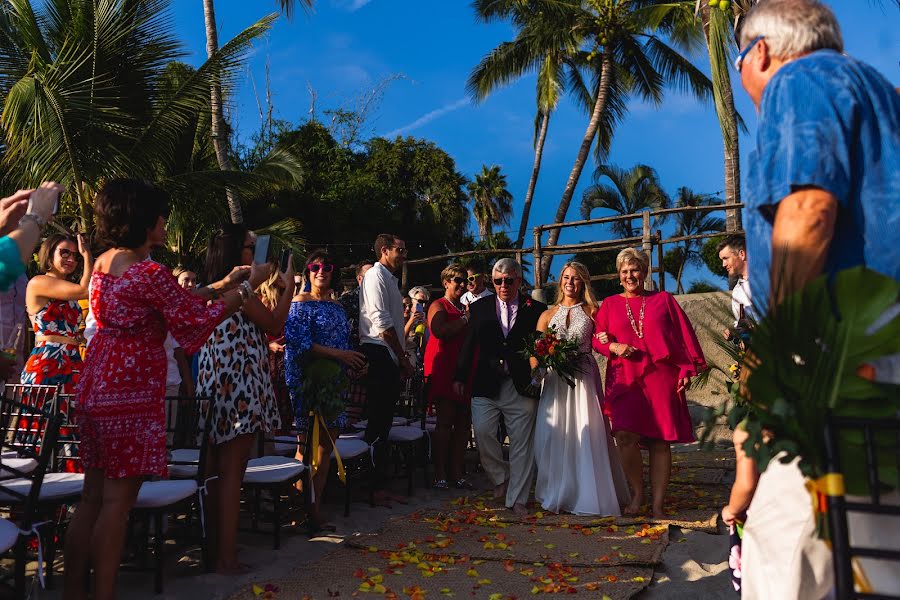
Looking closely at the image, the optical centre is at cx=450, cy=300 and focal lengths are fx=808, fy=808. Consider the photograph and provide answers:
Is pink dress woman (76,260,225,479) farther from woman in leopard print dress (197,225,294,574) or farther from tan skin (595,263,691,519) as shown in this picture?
tan skin (595,263,691,519)

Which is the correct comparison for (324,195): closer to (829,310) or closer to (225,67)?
(225,67)

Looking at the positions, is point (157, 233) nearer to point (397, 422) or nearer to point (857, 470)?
point (857, 470)

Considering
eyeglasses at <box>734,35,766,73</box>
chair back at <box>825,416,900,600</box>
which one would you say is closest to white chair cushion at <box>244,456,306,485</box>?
eyeglasses at <box>734,35,766,73</box>

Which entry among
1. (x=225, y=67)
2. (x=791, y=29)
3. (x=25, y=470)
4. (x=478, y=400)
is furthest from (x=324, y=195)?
(x=791, y=29)

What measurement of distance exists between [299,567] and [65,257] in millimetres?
2732

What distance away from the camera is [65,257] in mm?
5688

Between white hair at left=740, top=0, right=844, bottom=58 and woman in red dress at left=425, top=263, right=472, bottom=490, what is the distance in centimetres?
570

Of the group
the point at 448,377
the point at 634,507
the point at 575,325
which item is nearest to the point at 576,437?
the point at 634,507

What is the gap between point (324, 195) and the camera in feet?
92.4

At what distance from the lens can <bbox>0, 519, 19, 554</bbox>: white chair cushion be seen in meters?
2.92

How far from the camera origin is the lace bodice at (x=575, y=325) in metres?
6.83

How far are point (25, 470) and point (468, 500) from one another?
3.96 m

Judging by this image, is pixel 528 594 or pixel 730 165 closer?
pixel 528 594

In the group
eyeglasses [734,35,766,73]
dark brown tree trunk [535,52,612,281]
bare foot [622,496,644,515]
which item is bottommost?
bare foot [622,496,644,515]
